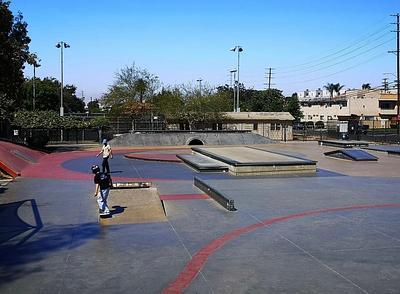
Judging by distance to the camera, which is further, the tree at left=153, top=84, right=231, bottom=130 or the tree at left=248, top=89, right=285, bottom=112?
the tree at left=248, top=89, right=285, bottom=112

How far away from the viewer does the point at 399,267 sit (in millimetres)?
7652

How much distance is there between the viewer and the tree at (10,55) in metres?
32.9

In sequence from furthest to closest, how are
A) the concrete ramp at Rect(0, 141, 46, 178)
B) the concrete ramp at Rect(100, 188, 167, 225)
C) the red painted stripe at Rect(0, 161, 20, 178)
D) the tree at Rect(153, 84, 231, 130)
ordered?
the tree at Rect(153, 84, 231, 130), the concrete ramp at Rect(0, 141, 46, 178), the red painted stripe at Rect(0, 161, 20, 178), the concrete ramp at Rect(100, 188, 167, 225)

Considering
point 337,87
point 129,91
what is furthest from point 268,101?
point 337,87

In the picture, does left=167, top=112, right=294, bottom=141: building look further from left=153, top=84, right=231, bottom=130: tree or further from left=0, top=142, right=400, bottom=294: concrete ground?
left=0, top=142, right=400, bottom=294: concrete ground

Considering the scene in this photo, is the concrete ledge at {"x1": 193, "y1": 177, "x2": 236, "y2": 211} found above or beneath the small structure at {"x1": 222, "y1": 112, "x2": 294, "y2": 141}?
beneath

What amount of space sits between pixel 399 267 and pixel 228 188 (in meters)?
9.71

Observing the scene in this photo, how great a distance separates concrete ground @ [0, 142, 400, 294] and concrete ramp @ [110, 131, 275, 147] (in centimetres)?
2755

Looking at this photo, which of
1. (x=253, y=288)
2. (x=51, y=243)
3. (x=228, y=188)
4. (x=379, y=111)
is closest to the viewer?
(x=253, y=288)

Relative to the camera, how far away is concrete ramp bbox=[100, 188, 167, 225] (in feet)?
37.5

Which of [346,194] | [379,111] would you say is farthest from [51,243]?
[379,111]

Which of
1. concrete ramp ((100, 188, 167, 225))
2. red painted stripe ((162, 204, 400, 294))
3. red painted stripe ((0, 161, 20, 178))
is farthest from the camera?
red painted stripe ((0, 161, 20, 178))

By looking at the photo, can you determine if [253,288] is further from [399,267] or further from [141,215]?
[141,215]

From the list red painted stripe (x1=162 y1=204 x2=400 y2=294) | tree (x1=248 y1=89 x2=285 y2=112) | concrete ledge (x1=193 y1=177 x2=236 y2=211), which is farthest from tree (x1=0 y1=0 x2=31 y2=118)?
tree (x1=248 y1=89 x2=285 y2=112)
